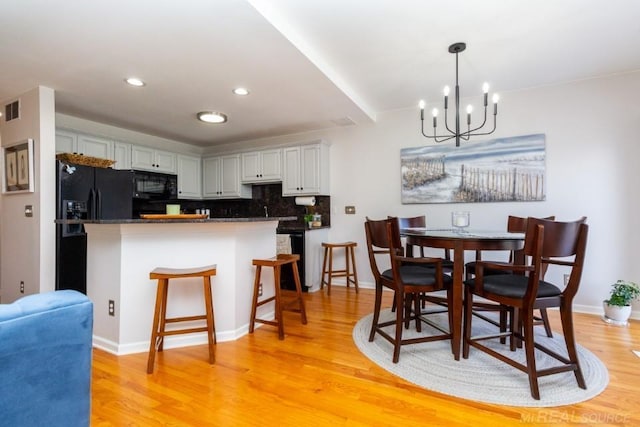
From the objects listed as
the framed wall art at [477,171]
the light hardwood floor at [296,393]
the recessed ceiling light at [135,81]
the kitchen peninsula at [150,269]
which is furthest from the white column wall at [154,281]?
the framed wall art at [477,171]

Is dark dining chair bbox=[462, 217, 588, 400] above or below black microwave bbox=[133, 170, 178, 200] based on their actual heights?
below

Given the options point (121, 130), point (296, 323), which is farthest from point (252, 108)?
point (296, 323)

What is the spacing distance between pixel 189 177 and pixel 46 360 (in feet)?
15.1

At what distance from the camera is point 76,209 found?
10.1ft

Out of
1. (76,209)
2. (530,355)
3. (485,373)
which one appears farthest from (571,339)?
(76,209)

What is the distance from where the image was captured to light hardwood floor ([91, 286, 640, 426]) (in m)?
1.54

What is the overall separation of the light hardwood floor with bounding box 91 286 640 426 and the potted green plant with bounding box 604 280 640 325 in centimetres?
42

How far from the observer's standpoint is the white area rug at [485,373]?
171cm

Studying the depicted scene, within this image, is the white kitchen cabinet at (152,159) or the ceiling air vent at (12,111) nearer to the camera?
the ceiling air vent at (12,111)

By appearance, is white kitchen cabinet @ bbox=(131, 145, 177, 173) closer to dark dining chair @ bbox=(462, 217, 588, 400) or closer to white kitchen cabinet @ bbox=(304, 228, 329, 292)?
white kitchen cabinet @ bbox=(304, 228, 329, 292)

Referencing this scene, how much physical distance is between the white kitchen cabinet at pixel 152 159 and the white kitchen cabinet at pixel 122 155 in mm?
52

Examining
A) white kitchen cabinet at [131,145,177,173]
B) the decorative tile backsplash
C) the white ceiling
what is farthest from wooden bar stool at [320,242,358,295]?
white kitchen cabinet at [131,145,177,173]

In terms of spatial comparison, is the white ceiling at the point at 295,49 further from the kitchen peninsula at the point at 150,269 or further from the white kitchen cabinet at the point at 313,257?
the white kitchen cabinet at the point at 313,257

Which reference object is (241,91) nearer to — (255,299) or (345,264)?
(255,299)
